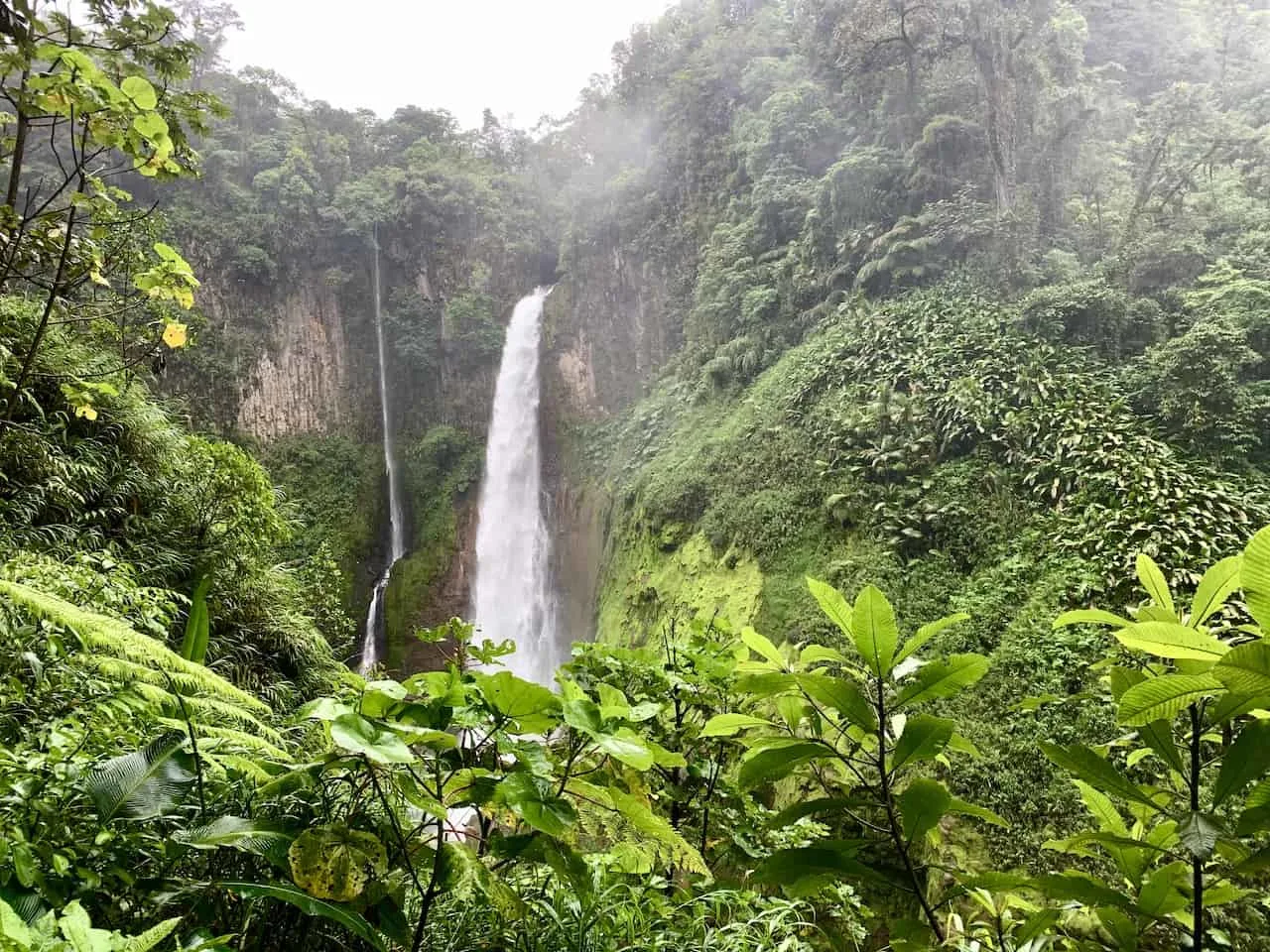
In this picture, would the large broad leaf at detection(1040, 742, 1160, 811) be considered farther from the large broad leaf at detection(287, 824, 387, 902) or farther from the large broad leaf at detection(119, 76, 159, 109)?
the large broad leaf at detection(119, 76, 159, 109)

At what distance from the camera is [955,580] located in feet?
21.3

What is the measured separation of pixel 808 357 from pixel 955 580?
5.54 meters

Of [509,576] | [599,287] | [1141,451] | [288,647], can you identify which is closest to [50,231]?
[288,647]

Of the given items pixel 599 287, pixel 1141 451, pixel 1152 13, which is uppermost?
pixel 1152 13

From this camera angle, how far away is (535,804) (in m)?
0.92

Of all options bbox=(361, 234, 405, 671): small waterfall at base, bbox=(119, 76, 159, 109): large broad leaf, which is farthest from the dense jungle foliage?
bbox=(361, 234, 405, 671): small waterfall at base

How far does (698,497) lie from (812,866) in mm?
9811

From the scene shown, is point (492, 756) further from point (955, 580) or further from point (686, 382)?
point (686, 382)

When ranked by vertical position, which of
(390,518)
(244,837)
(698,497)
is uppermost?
(698,497)

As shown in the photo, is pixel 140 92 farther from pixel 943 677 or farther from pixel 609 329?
pixel 609 329

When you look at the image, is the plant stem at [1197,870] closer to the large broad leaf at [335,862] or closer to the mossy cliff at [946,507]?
the large broad leaf at [335,862]

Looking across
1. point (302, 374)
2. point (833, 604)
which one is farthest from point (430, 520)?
point (833, 604)

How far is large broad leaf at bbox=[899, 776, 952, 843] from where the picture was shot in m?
0.94

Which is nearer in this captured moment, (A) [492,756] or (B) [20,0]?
(A) [492,756]
